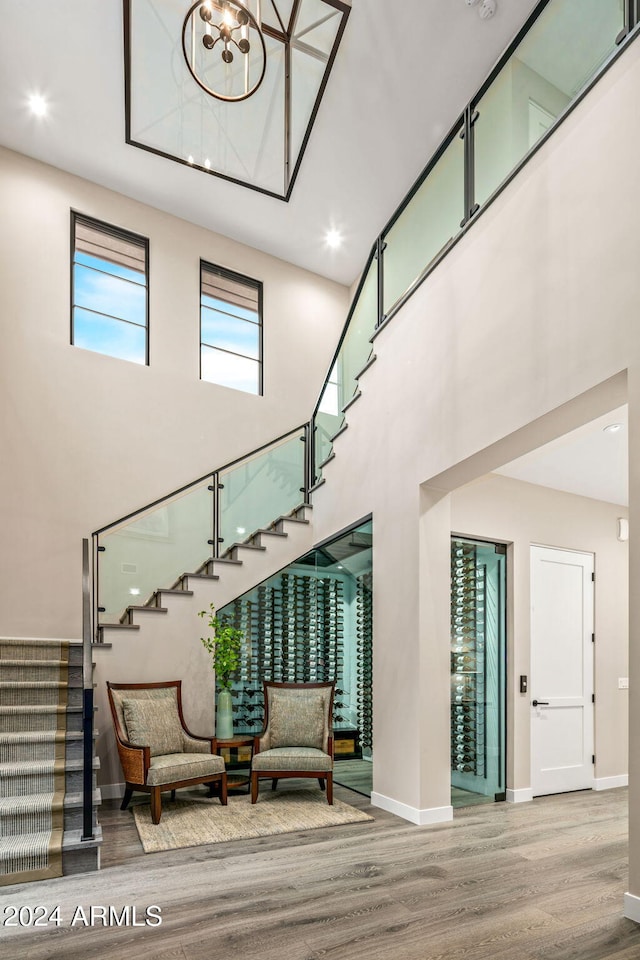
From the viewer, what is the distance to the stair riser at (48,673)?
16.4 ft

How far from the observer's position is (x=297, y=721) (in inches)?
220

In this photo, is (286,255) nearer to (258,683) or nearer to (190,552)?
(190,552)

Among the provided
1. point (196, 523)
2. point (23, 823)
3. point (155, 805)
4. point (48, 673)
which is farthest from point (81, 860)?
point (196, 523)

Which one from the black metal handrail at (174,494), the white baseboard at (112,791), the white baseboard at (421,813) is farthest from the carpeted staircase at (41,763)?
the white baseboard at (421,813)

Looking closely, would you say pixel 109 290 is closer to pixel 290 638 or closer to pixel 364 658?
pixel 290 638

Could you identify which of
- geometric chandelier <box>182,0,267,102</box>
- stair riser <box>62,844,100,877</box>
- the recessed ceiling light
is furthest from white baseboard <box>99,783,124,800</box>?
the recessed ceiling light

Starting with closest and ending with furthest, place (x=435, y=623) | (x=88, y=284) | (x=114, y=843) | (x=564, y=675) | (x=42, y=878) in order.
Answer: (x=42, y=878), (x=114, y=843), (x=435, y=623), (x=564, y=675), (x=88, y=284)

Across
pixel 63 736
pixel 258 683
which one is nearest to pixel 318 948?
pixel 63 736

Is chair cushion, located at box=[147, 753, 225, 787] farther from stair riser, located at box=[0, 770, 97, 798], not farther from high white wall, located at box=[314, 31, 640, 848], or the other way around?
high white wall, located at box=[314, 31, 640, 848]

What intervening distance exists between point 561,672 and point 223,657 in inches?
120

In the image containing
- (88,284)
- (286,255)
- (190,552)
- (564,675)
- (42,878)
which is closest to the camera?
(42,878)

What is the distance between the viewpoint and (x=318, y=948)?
2.81 m

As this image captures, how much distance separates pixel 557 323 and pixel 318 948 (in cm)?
316

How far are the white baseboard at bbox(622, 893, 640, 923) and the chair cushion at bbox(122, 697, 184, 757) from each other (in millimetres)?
3372
